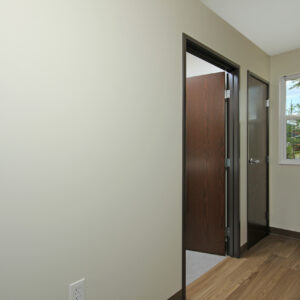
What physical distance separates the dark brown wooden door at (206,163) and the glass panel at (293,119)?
47.4 inches

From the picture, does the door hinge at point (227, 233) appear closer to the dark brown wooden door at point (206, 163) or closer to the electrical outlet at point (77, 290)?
the dark brown wooden door at point (206, 163)

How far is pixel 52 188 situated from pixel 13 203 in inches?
7.0

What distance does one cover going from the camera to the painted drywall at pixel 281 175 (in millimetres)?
3406

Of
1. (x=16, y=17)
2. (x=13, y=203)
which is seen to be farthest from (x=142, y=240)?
(x=16, y=17)

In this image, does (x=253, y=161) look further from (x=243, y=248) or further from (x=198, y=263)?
(x=198, y=263)

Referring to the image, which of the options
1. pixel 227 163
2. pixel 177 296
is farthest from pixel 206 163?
pixel 177 296

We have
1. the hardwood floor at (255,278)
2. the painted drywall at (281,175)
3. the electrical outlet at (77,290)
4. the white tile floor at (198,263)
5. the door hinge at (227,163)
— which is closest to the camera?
the electrical outlet at (77,290)

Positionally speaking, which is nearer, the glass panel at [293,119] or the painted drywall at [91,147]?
the painted drywall at [91,147]

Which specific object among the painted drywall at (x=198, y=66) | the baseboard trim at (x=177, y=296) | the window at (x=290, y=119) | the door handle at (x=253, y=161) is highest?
the painted drywall at (x=198, y=66)

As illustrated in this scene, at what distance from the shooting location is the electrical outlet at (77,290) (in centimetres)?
132

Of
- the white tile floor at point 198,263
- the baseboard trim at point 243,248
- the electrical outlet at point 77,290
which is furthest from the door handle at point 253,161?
the electrical outlet at point 77,290

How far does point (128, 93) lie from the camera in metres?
1.62

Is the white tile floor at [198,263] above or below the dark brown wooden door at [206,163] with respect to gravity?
below

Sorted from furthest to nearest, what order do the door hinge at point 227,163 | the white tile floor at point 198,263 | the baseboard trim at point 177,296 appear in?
the door hinge at point 227,163, the white tile floor at point 198,263, the baseboard trim at point 177,296
